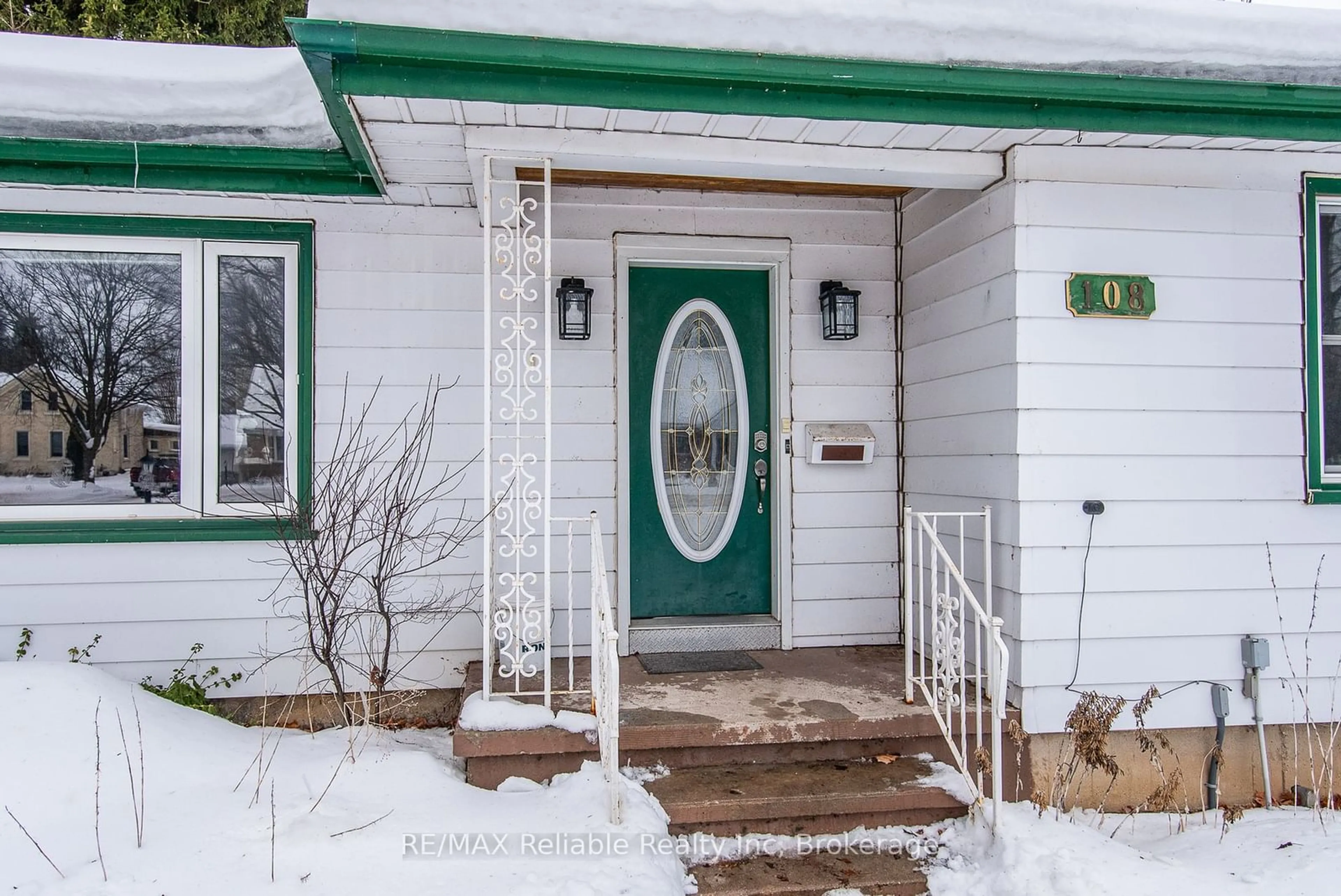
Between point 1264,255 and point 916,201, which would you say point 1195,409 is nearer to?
point 1264,255

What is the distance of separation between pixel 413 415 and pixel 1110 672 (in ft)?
11.3

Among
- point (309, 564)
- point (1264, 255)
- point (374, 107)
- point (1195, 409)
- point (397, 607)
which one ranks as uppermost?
point (374, 107)

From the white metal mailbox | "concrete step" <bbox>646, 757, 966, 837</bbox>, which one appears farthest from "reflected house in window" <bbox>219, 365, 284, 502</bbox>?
the white metal mailbox

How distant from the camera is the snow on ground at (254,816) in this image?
2.50 metres

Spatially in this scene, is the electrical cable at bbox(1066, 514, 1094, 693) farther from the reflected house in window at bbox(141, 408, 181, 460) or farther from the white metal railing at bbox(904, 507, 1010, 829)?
the reflected house in window at bbox(141, 408, 181, 460)

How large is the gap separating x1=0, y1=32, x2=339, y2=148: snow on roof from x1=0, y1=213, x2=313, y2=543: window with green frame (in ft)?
1.86

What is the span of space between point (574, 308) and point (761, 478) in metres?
1.40

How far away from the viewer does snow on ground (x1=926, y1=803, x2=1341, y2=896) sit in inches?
104

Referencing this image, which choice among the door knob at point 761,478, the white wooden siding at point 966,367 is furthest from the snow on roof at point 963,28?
the door knob at point 761,478

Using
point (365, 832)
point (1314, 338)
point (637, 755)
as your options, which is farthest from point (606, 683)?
point (1314, 338)

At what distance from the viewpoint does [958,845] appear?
9.53 ft

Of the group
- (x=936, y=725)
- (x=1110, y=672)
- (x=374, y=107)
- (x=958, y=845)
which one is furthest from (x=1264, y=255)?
(x=374, y=107)

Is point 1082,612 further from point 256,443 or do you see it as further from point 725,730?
point 256,443

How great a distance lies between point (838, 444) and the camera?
441 cm
